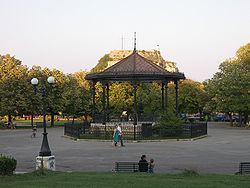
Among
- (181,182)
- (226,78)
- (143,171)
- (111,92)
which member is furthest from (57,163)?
(111,92)

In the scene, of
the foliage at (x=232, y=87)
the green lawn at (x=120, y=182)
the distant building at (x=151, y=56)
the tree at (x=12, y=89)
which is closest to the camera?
the green lawn at (x=120, y=182)

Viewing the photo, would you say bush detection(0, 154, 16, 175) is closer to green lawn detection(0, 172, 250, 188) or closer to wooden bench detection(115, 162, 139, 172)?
green lawn detection(0, 172, 250, 188)

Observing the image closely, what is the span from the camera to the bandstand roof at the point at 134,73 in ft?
121

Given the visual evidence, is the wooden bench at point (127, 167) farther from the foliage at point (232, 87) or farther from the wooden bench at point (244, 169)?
the foliage at point (232, 87)

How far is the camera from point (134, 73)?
36.6m

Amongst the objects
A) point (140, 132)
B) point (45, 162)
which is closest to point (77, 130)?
point (140, 132)

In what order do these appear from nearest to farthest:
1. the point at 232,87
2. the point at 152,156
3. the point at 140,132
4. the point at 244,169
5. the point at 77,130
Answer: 1. the point at 244,169
2. the point at 152,156
3. the point at 140,132
4. the point at 77,130
5. the point at 232,87

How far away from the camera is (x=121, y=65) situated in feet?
131

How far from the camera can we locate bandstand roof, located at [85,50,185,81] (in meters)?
37.0

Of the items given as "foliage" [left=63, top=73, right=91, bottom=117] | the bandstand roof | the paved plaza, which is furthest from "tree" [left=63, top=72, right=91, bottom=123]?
the paved plaza

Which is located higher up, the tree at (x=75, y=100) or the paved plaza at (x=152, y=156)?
the tree at (x=75, y=100)

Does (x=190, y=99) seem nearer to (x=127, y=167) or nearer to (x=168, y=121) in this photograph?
(x=168, y=121)

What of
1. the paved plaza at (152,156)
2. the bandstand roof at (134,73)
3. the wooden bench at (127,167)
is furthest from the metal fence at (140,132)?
the wooden bench at (127,167)

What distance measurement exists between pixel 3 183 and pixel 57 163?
8119 millimetres
